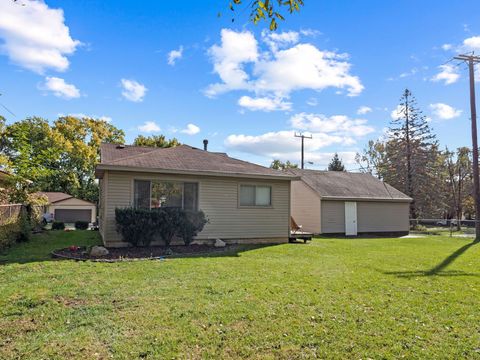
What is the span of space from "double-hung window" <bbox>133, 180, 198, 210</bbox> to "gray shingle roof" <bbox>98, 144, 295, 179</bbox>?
620mm

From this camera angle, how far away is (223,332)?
13.7 ft

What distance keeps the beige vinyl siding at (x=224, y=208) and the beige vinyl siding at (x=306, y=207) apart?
662cm

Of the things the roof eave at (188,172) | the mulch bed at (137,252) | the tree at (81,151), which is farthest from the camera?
the tree at (81,151)

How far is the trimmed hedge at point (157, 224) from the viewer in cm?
1073

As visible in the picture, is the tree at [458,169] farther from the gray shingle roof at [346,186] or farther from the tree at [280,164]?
the tree at [280,164]

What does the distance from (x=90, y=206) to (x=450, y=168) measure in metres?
40.2

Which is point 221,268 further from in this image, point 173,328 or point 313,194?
point 313,194

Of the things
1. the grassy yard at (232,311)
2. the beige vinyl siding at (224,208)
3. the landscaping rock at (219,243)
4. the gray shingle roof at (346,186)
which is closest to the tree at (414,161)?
the gray shingle roof at (346,186)

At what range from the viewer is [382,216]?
22219 mm

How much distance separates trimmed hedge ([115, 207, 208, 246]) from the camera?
10727 millimetres

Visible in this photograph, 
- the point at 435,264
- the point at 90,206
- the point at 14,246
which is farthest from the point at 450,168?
the point at 14,246

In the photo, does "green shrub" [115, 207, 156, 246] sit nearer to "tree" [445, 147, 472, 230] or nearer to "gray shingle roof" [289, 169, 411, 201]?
"gray shingle roof" [289, 169, 411, 201]

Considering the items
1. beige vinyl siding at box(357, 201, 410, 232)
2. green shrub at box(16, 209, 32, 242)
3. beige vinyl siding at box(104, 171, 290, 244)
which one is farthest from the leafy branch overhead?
beige vinyl siding at box(357, 201, 410, 232)

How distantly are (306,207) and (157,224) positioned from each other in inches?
466
